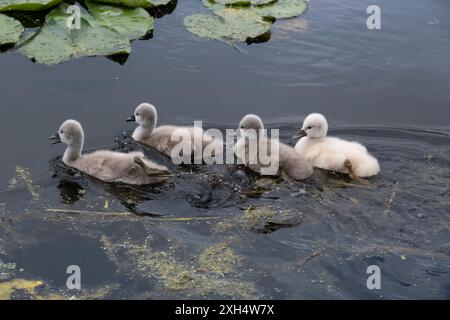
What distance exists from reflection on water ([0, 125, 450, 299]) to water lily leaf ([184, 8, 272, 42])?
8.11ft

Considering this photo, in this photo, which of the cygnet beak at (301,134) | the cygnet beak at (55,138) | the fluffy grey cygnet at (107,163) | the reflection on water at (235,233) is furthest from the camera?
the cygnet beak at (301,134)

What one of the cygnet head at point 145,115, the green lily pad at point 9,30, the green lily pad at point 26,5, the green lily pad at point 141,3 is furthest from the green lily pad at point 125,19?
the cygnet head at point 145,115

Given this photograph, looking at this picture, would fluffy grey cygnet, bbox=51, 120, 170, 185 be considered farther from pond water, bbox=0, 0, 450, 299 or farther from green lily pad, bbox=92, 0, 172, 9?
green lily pad, bbox=92, 0, 172, 9

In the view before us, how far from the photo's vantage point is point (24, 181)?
6.09 m

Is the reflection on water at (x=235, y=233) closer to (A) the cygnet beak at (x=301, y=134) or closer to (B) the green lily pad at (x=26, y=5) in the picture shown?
(A) the cygnet beak at (x=301, y=134)

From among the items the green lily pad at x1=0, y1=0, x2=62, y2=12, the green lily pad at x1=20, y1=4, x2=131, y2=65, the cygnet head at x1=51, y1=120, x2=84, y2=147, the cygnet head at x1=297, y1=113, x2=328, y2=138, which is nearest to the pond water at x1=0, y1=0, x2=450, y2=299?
the green lily pad at x1=20, y1=4, x2=131, y2=65

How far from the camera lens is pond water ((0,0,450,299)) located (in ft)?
16.6

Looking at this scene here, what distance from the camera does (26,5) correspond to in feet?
27.8

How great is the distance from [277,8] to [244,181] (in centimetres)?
356

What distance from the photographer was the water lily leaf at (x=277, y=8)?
355 inches

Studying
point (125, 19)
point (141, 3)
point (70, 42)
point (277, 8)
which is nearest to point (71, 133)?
point (70, 42)

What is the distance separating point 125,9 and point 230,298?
4.96 meters

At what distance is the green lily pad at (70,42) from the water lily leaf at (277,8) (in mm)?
1520
